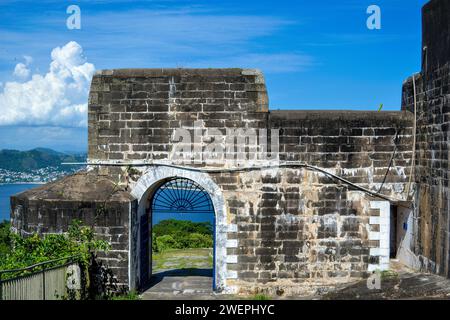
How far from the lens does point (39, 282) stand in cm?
991

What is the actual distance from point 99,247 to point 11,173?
103 m

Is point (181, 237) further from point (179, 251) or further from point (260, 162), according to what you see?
point (260, 162)

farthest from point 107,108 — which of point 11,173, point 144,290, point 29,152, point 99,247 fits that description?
point 29,152

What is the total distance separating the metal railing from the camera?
8898 mm

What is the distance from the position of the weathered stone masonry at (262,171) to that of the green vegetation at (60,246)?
0.86 metres

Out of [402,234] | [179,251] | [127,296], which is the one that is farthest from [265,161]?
[179,251]

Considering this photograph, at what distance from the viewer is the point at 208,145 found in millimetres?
12688

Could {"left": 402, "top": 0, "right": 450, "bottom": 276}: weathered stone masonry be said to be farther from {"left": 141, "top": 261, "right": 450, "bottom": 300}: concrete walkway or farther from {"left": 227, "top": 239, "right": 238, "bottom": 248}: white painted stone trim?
{"left": 227, "top": 239, "right": 238, "bottom": 248}: white painted stone trim

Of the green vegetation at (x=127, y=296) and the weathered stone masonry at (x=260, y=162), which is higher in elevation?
the weathered stone masonry at (x=260, y=162)

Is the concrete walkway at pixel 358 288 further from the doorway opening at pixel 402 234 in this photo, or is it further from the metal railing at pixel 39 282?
the metal railing at pixel 39 282

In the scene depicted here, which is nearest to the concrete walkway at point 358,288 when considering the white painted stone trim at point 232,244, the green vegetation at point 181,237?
the white painted stone trim at point 232,244

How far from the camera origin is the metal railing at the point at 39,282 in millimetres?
8898

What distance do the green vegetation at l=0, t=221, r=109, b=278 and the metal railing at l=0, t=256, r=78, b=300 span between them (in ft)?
0.97

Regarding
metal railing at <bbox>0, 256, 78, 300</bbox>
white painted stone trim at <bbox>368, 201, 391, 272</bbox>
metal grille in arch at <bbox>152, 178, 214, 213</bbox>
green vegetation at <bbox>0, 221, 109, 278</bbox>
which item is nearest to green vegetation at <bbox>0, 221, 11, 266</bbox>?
green vegetation at <bbox>0, 221, 109, 278</bbox>
